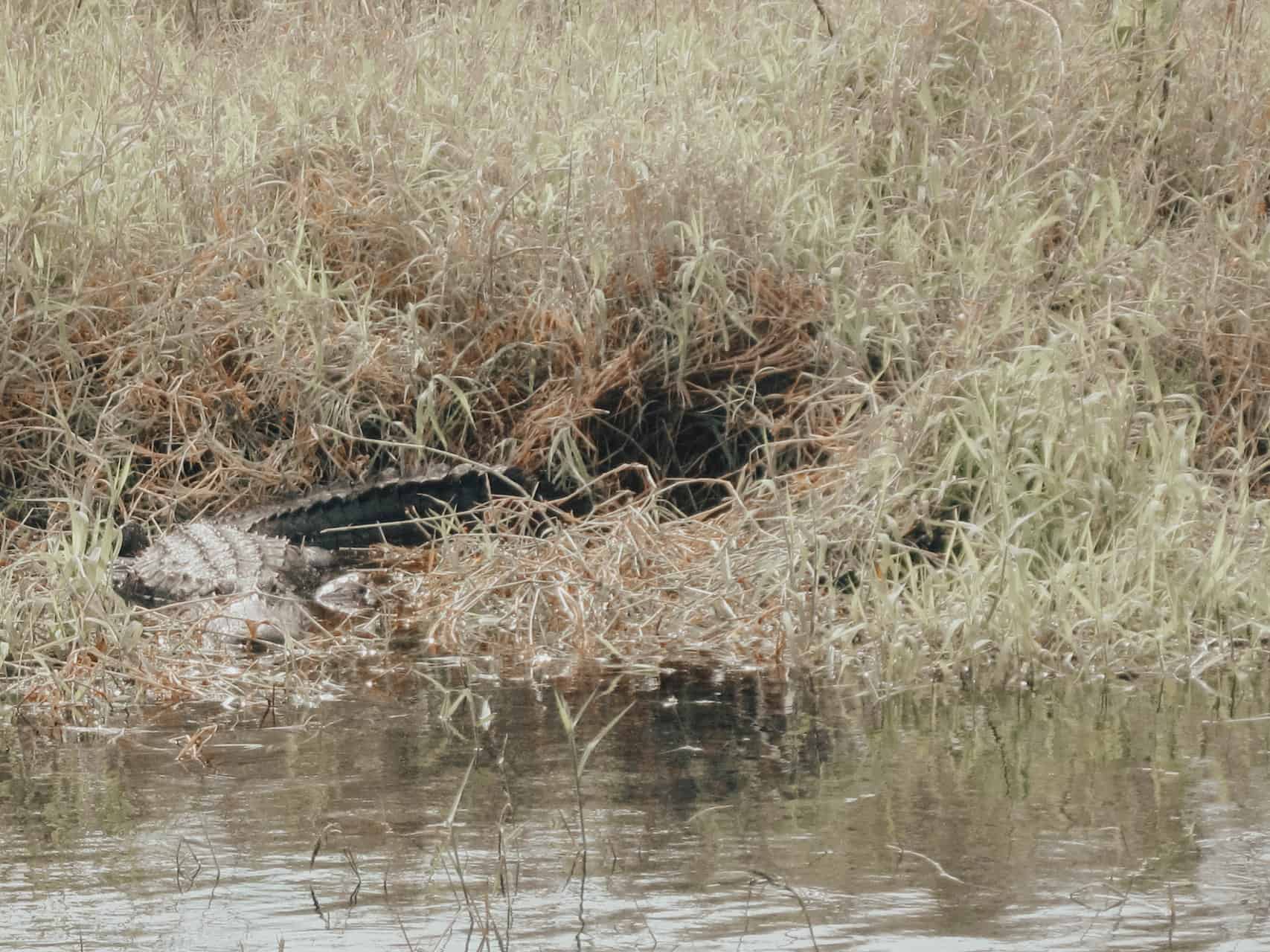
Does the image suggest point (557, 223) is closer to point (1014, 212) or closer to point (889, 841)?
point (1014, 212)

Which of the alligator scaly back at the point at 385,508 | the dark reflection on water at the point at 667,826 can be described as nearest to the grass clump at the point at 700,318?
the alligator scaly back at the point at 385,508

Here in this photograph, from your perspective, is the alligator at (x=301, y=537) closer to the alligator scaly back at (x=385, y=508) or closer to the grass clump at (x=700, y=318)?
the alligator scaly back at (x=385, y=508)

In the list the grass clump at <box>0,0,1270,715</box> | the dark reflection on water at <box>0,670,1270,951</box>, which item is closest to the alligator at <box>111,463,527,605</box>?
the grass clump at <box>0,0,1270,715</box>

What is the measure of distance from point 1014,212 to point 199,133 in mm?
2936

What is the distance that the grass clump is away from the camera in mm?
5109

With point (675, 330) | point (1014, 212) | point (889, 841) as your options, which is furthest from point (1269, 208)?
point (889, 841)

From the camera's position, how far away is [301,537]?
6.30 metres

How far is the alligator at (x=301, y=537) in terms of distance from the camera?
19.2ft

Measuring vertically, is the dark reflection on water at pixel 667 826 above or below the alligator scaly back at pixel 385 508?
below

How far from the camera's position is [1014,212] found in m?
6.88

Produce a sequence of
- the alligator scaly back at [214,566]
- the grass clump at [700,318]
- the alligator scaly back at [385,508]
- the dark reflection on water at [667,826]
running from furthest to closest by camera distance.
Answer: the alligator scaly back at [385,508], the alligator scaly back at [214,566], the grass clump at [700,318], the dark reflection on water at [667,826]

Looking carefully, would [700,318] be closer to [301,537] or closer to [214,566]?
[301,537]

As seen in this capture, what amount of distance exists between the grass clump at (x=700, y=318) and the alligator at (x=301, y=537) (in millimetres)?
195

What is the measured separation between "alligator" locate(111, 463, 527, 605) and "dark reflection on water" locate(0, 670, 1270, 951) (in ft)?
4.47
